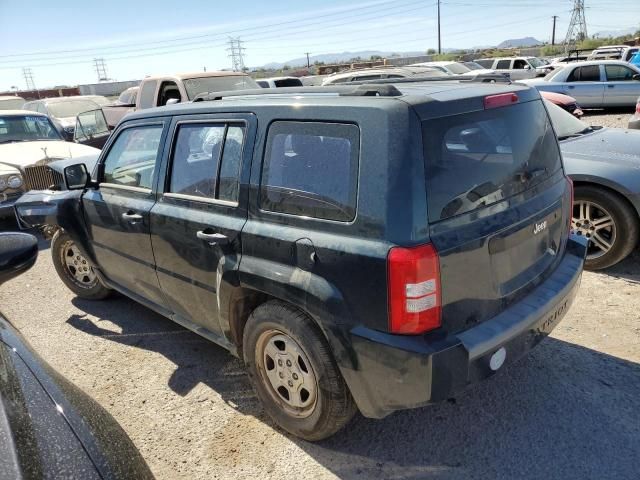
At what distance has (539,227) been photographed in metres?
2.67

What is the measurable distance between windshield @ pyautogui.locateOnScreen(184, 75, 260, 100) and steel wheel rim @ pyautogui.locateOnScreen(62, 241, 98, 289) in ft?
17.6

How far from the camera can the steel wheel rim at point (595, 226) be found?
4.62 m

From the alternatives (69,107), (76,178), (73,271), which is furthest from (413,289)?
(69,107)

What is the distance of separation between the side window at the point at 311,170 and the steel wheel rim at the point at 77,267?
9.73ft

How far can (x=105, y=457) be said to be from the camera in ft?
4.98

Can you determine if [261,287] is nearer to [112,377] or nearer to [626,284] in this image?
[112,377]

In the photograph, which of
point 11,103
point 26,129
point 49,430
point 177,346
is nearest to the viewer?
point 49,430

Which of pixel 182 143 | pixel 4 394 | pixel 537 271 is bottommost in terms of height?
pixel 537 271

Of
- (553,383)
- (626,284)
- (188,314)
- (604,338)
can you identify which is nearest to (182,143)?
(188,314)

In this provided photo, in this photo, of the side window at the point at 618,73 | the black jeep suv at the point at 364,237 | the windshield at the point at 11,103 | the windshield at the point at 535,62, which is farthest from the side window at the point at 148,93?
the windshield at the point at 535,62

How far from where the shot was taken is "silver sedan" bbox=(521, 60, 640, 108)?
1436 cm

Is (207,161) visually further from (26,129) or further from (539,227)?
(26,129)

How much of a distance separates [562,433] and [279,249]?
1.87m

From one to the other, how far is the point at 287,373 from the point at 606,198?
353 cm
